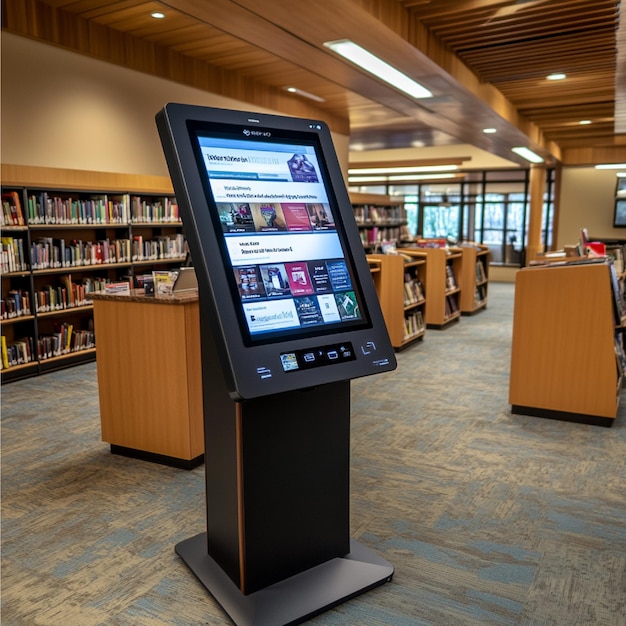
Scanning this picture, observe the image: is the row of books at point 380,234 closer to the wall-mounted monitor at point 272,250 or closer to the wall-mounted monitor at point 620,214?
the wall-mounted monitor at point 620,214

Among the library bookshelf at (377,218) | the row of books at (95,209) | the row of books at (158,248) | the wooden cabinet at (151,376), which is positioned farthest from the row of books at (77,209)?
the library bookshelf at (377,218)

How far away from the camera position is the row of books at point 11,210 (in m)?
5.14

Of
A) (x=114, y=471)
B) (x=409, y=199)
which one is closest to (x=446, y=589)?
(x=114, y=471)

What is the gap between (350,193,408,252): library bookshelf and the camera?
10355mm

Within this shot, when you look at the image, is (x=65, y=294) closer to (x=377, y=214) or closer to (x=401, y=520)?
(x=401, y=520)

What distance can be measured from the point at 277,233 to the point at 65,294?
15.4ft

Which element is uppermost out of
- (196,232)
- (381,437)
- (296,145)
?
(296,145)

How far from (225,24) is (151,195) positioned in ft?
11.0

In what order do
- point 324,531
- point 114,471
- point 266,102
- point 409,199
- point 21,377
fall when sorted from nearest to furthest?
point 324,531, point 114,471, point 21,377, point 266,102, point 409,199

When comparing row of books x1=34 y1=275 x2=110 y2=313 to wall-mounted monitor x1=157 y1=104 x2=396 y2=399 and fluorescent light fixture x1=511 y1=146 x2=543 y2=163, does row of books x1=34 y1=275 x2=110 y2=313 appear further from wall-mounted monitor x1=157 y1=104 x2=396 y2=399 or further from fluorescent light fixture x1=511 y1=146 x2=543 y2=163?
fluorescent light fixture x1=511 y1=146 x2=543 y2=163

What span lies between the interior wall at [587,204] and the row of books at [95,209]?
10.2 metres

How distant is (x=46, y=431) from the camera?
13.2 feet

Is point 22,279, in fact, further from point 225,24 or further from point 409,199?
point 409,199

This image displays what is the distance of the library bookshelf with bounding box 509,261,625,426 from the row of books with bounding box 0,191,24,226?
435 centimetres
